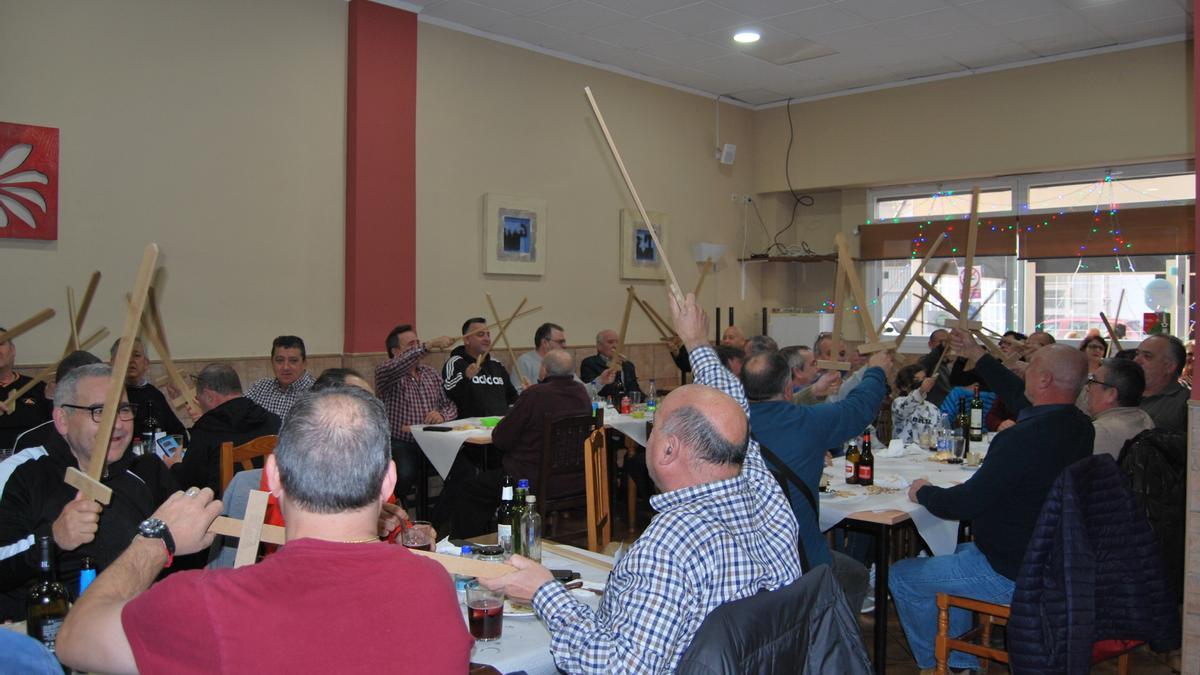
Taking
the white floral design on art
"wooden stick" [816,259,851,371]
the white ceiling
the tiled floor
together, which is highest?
the white ceiling

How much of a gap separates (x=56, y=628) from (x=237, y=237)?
483cm

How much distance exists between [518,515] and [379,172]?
A: 15.6 feet

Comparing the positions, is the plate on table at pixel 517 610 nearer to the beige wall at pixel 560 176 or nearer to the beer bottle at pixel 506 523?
the beer bottle at pixel 506 523

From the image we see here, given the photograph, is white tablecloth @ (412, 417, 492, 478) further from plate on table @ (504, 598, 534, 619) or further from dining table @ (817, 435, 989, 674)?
plate on table @ (504, 598, 534, 619)

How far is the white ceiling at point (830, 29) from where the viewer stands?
700 cm

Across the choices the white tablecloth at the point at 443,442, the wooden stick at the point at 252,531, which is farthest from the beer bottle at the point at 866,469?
the wooden stick at the point at 252,531

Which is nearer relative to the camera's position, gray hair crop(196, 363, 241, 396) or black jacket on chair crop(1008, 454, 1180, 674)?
black jacket on chair crop(1008, 454, 1180, 674)

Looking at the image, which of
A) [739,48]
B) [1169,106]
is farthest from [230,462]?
[1169,106]

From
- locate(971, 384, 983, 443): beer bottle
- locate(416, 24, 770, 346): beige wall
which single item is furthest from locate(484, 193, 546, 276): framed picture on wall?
locate(971, 384, 983, 443): beer bottle

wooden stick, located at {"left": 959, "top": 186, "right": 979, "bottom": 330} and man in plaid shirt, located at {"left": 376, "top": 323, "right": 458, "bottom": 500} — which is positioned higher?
wooden stick, located at {"left": 959, "top": 186, "right": 979, "bottom": 330}

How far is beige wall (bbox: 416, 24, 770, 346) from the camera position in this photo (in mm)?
7465

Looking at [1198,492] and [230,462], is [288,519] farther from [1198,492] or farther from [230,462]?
[1198,492]

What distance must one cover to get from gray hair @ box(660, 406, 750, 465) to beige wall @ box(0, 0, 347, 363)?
498cm

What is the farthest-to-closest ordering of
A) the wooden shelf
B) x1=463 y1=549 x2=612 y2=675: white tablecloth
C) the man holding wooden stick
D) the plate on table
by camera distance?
the wooden shelf < the plate on table < x1=463 y1=549 x2=612 y2=675: white tablecloth < the man holding wooden stick
